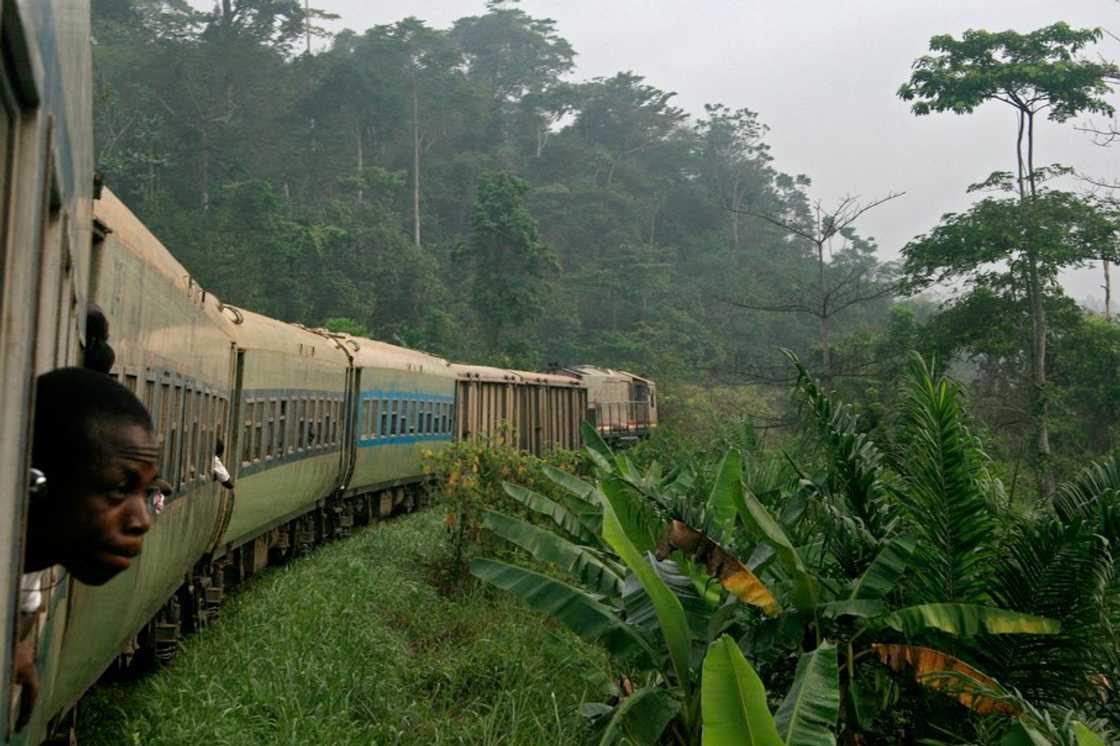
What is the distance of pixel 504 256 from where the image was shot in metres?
52.5

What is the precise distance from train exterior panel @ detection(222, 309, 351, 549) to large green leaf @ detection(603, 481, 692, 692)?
502cm

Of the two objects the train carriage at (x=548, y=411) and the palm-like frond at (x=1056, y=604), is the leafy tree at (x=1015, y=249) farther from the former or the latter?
the palm-like frond at (x=1056, y=604)

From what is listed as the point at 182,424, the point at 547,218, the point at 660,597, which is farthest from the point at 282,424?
the point at 547,218

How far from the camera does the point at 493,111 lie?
81.1 m

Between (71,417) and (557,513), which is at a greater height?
(71,417)

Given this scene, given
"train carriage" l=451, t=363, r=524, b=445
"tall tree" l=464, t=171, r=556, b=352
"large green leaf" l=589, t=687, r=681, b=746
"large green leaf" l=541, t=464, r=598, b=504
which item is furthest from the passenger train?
"tall tree" l=464, t=171, r=556, b=352

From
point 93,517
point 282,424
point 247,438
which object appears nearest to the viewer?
point 93,517

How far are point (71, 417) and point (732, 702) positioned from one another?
295 cm

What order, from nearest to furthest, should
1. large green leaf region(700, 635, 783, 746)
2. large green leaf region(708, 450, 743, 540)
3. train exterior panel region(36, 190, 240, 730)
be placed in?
large green leaf region(700, 635, 783, 746), train exterior panel region(36, 190, 240, 730), large green leaf region(708, 450, 743, 540)

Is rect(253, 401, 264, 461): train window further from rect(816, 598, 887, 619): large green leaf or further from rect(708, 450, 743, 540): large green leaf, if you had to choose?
rect(816, 598, 887, 619): large green leaf

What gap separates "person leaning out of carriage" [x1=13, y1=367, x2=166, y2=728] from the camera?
197cm

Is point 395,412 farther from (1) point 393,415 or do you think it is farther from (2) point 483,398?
(2) point 483,398

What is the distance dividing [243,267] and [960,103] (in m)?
26.4

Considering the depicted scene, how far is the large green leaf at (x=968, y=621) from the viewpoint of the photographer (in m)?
5.69
